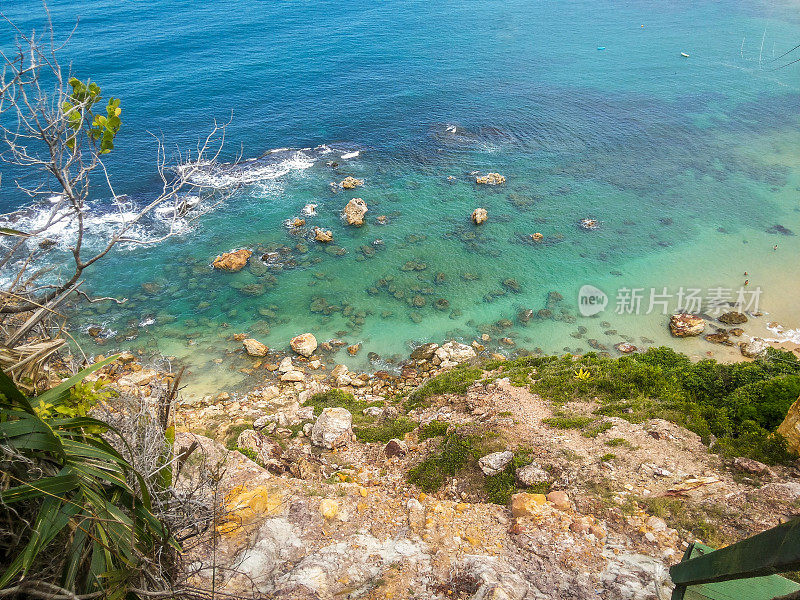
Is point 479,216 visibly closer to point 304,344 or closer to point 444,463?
point 304,344

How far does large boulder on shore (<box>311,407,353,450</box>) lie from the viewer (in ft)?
46.4

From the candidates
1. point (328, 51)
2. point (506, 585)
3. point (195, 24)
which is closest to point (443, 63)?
point (328, 51)

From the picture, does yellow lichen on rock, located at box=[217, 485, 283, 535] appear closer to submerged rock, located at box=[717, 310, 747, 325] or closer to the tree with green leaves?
the tree with green leaves

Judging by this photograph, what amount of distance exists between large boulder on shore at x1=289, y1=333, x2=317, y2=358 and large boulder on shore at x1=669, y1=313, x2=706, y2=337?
18039 millimetres

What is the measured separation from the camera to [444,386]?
56.5 ft

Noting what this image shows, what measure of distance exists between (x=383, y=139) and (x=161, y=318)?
24.8 m

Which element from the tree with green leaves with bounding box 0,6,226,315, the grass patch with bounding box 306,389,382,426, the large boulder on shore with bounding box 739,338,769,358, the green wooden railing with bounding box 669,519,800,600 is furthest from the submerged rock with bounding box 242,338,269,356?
the large boulder on shore with bounding box 739,338,769,358

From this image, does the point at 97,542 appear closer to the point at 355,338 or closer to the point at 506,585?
the point at 506,585

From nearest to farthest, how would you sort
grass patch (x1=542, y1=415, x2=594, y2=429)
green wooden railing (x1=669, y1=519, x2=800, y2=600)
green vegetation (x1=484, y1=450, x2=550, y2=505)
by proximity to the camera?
1. green wooden railing (x1=669, y1=519, x2=800, y2=600)
2. green vegetation (x1=484, y1=450, x2=550, y2=505)
3. grass patch (x1=542, y1=415, x2=594, y2=429)

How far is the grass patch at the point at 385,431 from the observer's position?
14.5 meters

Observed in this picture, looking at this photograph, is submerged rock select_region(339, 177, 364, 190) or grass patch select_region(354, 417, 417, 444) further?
submerged rock select_region(339, 177, 364, 190)

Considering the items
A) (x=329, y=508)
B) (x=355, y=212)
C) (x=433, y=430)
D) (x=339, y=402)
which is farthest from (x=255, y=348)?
(x=329, y=508)

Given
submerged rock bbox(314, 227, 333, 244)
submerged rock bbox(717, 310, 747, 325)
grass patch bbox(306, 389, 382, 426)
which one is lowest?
submerged rock bbox(717, 310, 747, 325)

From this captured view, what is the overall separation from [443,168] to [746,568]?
35.9 m
